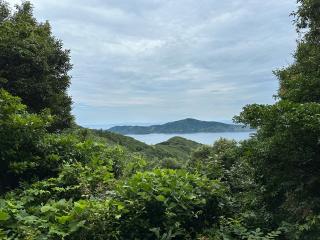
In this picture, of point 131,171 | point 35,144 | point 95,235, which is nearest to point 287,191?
point 95,235

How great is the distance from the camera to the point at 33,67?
44.2ft

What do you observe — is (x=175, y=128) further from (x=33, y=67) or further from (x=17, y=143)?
(x=17, y=143)

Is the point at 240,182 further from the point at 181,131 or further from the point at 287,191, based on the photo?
the point at 181,131

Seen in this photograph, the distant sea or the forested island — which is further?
the distant sea

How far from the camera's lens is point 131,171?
30.5 ft

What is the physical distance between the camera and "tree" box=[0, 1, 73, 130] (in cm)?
1293

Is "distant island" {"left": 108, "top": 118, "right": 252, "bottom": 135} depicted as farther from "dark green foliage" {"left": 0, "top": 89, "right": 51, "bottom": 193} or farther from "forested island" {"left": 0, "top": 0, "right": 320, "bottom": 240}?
"forested island" {"left": 0, "top": 0, "right": 320, "bottom": 240}

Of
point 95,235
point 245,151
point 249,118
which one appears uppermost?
point 249,118

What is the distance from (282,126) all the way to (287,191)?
975 mm

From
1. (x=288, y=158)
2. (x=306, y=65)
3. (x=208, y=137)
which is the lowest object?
(x=288, y=158)

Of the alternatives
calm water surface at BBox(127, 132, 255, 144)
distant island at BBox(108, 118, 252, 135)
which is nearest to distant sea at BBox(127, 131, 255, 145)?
calm water surface at BBox(127, 132, 255, 144)

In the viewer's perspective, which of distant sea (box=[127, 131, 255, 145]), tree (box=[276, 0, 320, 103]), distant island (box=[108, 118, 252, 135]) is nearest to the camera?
tree (box=[276, 0, 320, 103])

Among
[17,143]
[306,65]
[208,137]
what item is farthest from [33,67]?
[208,137]

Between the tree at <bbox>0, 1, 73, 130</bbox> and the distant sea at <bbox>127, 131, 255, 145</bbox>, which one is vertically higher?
the tree at <bbox>0, 1, 73, 130</bbox>
